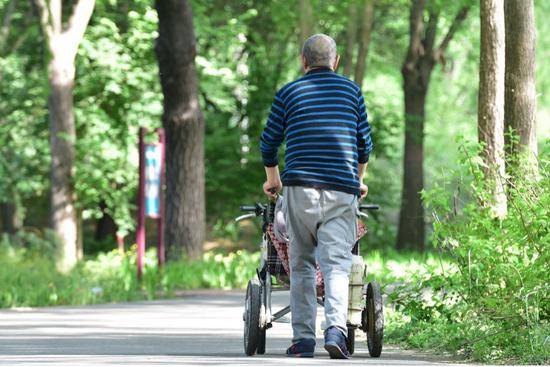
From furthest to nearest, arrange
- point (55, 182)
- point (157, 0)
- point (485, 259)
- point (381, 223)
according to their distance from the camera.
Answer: point (381, 223) → point (55, 182) → point (157, 0) → point (485, 259)

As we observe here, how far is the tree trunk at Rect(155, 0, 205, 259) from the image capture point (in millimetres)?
21125

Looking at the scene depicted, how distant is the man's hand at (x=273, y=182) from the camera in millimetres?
8789

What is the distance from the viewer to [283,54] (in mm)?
34469

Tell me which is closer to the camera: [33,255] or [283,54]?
[33,255]

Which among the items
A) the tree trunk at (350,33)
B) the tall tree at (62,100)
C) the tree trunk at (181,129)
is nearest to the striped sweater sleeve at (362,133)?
the tree trunk at (181,129)

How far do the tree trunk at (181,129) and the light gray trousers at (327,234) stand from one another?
1275 cm

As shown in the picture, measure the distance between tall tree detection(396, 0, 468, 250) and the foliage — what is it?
21.7m

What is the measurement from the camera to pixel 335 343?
27.0 ft

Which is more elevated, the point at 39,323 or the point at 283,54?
the point at 283,54

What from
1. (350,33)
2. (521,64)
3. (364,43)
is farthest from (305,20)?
(521,64)

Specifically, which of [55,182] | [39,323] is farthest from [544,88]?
[39,323]

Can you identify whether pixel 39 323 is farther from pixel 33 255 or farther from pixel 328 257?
pixel 33 255

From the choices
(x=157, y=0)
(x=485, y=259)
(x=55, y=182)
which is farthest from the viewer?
(x=55, y=182)

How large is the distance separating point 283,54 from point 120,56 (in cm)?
515
